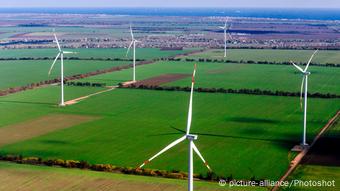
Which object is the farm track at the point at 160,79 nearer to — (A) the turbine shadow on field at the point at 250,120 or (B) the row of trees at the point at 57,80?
(B) the row of trees at the point at 57,80

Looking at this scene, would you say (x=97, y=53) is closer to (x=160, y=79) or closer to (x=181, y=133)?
(x=160, y=79)

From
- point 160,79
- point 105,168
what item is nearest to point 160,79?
point 160,79

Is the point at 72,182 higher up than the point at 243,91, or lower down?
lower down

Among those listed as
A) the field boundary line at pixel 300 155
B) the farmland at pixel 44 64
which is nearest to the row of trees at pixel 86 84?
the farmland at pixel 44 64

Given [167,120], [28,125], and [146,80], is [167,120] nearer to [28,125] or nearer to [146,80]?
[28,125]

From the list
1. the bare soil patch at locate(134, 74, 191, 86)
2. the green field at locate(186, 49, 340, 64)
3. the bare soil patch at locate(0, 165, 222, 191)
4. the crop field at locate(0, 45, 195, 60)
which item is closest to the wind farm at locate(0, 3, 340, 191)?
the bare soil patch at locate(0, 165, 222, 191)

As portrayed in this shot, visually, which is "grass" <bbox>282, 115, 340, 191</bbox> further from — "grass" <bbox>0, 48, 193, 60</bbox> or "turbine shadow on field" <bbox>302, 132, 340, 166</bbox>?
"grass" <bbox>0, 48, 193, 60</bbox>

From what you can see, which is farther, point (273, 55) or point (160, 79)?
point (273, 55)
